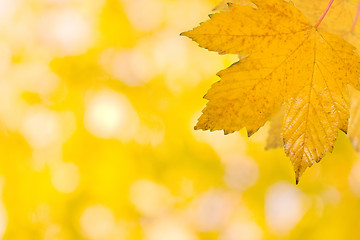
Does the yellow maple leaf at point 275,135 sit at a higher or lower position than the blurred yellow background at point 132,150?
higher

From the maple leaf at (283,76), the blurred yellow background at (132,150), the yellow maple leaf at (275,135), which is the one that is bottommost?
the blurred yellow background at (132,150)

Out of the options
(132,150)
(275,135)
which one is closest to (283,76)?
(275,135)

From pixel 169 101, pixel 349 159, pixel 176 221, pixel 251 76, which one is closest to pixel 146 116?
pixel 169 101

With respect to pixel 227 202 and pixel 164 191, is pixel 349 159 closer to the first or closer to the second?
pixel 227 202

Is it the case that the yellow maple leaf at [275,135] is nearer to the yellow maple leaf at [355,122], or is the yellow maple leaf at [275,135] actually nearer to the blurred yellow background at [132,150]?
the yellow maple leaf at [355,122]

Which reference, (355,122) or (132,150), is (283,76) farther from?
(132,150)

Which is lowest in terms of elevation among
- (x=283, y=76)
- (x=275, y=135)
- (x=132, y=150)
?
(x=132, y=150)

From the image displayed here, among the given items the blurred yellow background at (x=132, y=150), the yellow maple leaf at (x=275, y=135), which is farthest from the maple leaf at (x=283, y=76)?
the blurred yellow background at (x=132, y=150)
